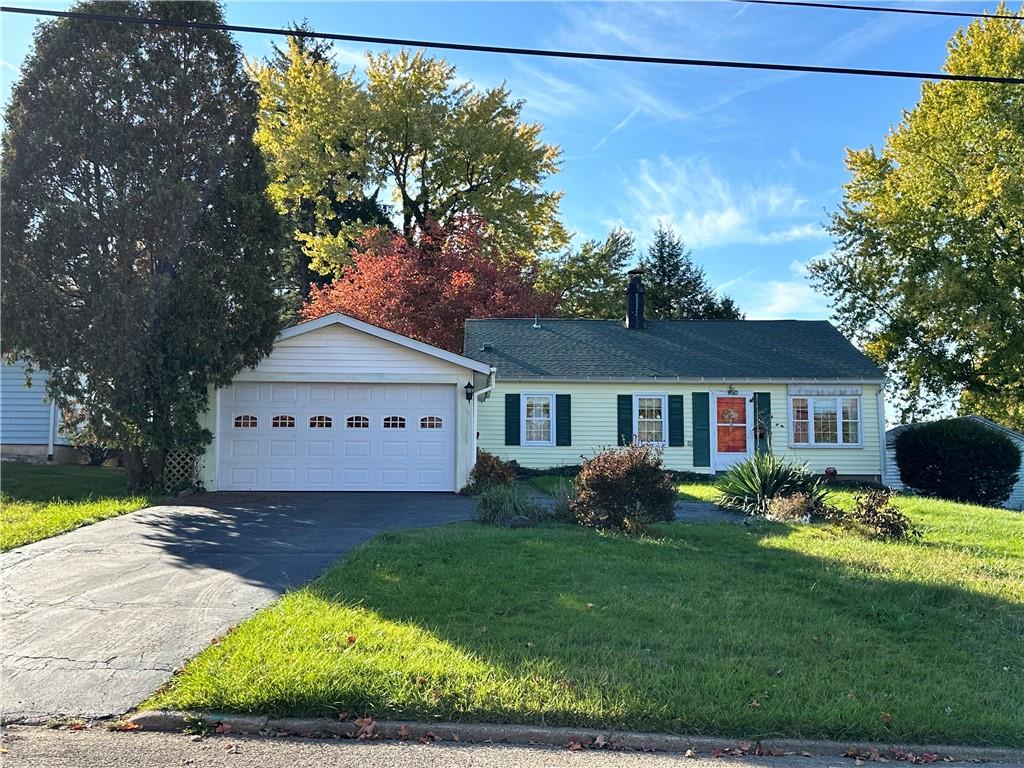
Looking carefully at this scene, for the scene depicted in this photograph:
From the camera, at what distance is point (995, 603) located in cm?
672

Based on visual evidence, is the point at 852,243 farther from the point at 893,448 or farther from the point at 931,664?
the point at 931,664

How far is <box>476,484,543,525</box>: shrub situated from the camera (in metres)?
11.1

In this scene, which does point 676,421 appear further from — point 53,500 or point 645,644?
point 645,644

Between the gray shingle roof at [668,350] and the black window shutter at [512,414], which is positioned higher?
the gray shingle roof at [668,350]

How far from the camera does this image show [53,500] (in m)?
12.6

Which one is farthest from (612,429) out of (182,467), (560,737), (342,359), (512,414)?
(560,737)

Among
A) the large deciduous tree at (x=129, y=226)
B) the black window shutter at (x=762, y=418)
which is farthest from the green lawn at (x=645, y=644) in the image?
the black window shutter at (x=762, y=418)

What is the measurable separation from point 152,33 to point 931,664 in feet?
50.0

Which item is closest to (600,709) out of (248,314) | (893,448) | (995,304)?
(248,314)

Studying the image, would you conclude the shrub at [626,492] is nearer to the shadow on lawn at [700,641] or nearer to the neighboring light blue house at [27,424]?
the shadow on lawn at [700,641]

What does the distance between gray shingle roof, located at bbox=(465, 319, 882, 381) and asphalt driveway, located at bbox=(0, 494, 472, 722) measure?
8723mm

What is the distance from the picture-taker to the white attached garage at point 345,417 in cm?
1510

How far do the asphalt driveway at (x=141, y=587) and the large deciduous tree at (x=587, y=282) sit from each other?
Answer: 919 inches

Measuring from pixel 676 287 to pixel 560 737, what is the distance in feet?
116
